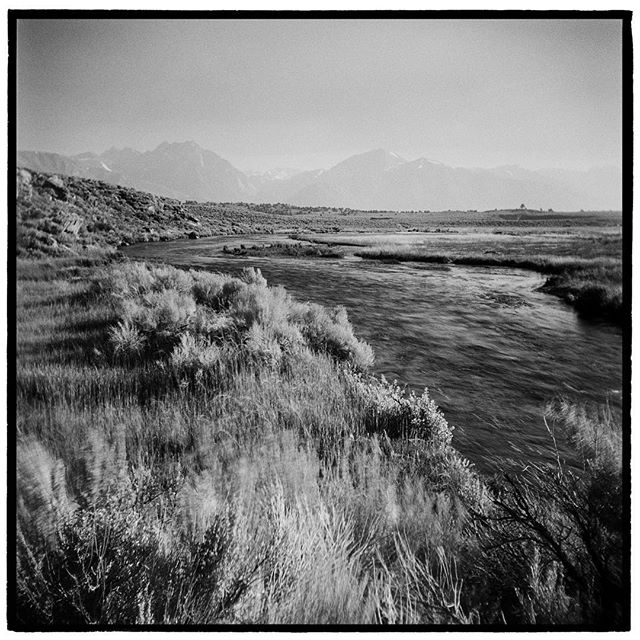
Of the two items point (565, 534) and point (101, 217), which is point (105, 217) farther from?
point (565, 534)

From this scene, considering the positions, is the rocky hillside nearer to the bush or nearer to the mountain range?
the mountain range

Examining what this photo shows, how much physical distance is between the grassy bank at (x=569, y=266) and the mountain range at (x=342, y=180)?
0.33 metres

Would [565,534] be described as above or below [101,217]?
below

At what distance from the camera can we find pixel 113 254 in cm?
300

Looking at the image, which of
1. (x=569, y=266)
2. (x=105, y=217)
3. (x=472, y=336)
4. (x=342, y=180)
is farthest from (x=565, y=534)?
(x=105, y=217)

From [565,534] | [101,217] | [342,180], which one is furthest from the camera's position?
[342,180]

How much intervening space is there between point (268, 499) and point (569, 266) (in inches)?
95.3

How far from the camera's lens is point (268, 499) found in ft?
6.88

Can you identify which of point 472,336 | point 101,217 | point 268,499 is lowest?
point 268,499

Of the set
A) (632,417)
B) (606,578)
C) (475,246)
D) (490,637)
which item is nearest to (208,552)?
(490,637)

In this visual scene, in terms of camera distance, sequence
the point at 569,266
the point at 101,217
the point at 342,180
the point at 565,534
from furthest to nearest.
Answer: the point at 342,180 → the point at 101,217 → the point at 569,266 → the point at 565,534

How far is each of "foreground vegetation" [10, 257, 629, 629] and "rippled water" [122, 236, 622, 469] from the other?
0.14 m

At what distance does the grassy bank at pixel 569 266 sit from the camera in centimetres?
244

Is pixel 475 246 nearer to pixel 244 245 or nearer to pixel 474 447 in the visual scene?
pixel 474 447
